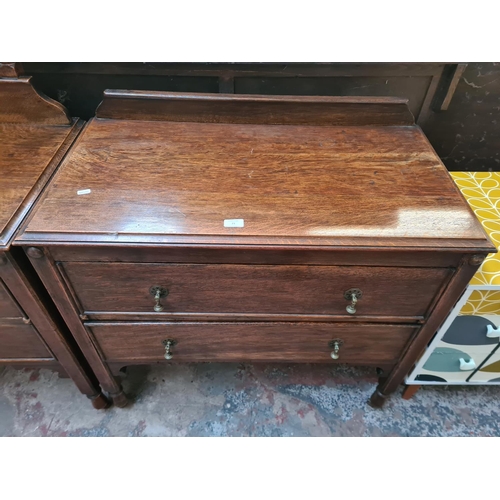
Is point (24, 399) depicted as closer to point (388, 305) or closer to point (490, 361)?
point (388, 305)

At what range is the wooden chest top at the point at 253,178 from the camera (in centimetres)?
77

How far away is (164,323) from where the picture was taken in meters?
0.97

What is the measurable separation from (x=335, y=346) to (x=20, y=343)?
91cm

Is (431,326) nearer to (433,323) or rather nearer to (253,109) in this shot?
(433,323)

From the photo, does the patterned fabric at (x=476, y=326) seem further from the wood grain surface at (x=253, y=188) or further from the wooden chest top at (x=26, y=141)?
the wooden chest top at (x=26, y=141)

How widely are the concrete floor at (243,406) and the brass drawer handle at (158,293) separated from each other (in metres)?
0.60

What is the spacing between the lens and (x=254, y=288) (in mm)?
874

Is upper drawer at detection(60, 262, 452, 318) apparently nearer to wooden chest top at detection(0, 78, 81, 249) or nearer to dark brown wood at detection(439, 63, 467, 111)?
wooden chest top at detection(0, 78, 81, 249)

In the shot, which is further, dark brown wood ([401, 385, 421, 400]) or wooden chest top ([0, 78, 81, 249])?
dark brown wood ([401, 385, 421, 400])

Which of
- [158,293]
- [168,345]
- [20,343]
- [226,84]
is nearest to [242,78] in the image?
[226,84]

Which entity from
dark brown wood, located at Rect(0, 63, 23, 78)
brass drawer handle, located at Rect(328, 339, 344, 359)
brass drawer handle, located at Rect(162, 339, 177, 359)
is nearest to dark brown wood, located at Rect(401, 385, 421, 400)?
brass drawer handle, located at Rect(328, 339, 344, 359)

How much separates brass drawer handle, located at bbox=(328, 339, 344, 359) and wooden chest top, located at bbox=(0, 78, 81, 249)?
2.83 feet

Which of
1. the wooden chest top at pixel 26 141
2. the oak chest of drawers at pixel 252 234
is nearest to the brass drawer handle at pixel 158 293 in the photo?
the oak chest of drawers at pixel 252 234

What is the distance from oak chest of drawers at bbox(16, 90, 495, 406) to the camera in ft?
2.53
